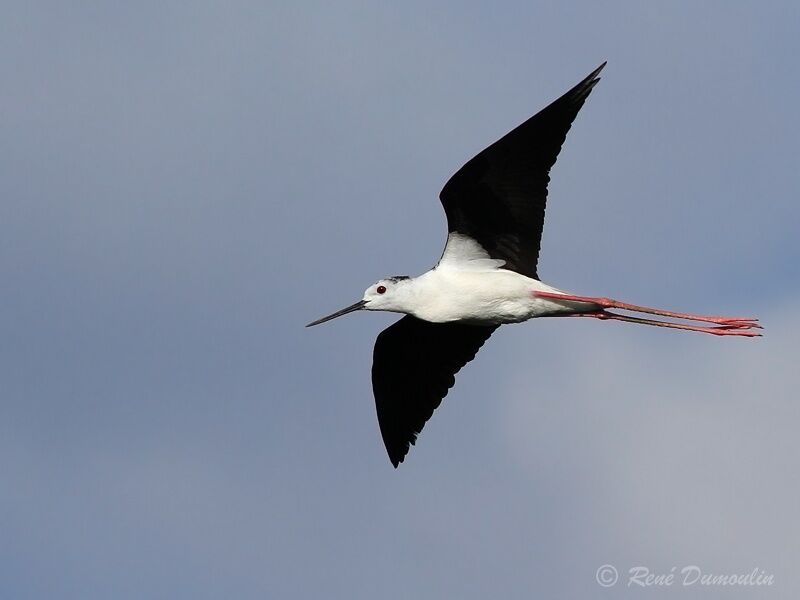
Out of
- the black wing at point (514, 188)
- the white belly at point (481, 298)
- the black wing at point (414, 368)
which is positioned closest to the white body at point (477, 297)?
the white belly at point (481, 298)

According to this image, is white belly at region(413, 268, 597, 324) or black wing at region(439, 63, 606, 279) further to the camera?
white belly at region(413, 268, 597, 324)

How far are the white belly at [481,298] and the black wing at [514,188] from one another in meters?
0.28

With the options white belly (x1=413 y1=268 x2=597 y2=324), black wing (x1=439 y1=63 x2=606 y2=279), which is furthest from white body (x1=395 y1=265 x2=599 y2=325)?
black wing (x1=439 y1=63 x2=606 y2=279)

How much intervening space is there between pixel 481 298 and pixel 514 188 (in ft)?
3.76

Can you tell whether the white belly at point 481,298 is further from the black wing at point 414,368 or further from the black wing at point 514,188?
the black wing at point 414,368

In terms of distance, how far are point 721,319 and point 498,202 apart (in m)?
2.85

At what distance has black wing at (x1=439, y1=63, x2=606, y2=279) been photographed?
17031 mm

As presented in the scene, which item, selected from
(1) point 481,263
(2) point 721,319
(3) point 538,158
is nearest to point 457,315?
(1) point 481,263

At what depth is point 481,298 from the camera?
17719mm

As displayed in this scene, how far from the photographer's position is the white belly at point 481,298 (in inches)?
698

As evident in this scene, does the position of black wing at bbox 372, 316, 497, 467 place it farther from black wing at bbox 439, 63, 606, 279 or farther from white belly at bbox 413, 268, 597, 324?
black wing at bbox 439, 63, 606, 279

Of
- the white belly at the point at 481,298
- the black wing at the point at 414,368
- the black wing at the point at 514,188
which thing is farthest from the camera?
the black wing at the point at 414,368

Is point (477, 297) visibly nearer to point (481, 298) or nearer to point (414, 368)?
point (481, 298)

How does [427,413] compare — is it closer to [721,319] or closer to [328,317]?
[328,317]
